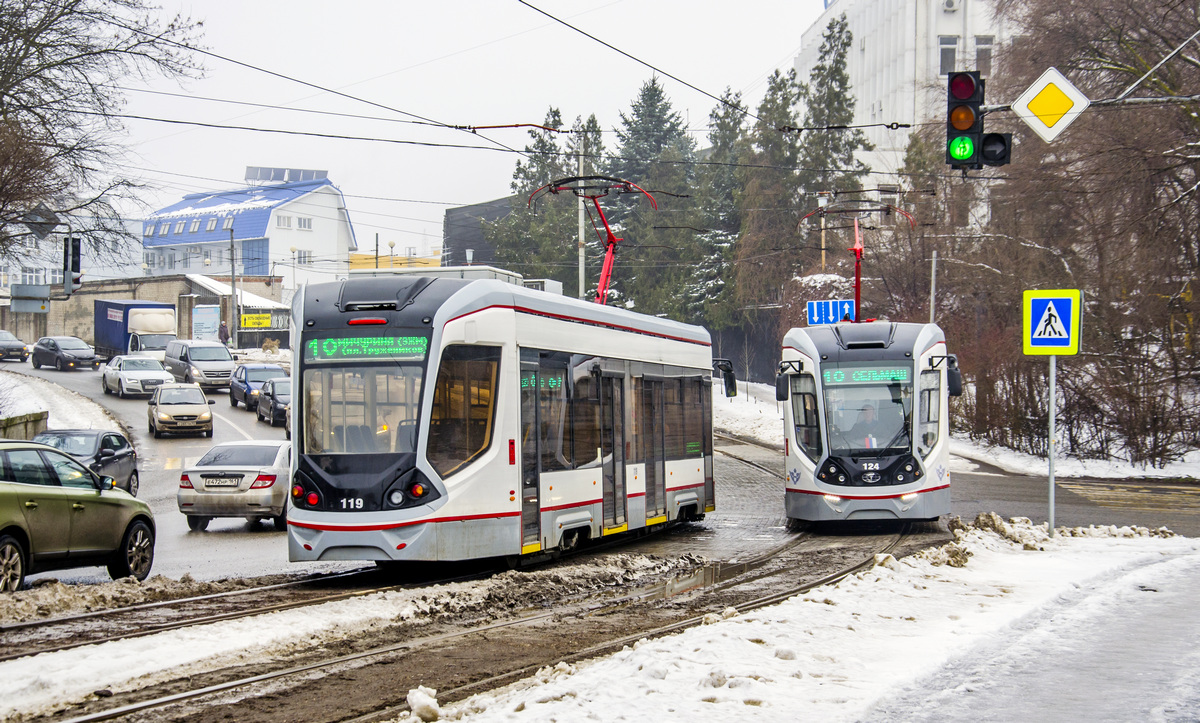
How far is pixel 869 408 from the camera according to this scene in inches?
683

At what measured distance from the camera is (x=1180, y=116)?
26.2 m

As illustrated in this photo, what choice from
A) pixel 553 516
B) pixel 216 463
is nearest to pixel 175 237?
pixel 216 463

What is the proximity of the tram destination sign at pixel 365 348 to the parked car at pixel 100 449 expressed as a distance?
1077 centimetres

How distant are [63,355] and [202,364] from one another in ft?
45.0

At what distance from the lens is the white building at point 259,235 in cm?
9456

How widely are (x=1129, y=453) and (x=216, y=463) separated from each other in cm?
2257

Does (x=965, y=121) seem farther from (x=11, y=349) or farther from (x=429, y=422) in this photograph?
(x=11, y=349)

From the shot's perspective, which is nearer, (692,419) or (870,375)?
(870,375)

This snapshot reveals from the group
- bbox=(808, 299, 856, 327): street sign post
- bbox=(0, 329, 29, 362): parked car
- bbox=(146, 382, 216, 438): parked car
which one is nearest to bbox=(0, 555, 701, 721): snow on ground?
bbox=(808, 299, 856, 327): street sign post

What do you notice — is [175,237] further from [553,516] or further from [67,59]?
[553,516]

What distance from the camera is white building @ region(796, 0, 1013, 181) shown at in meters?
61.2

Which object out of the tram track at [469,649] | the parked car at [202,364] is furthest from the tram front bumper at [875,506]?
the parked car at [202,364]

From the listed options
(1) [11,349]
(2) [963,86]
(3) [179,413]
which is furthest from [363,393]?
(1) [11,349]

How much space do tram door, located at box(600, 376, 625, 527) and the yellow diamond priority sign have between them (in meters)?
5.94
